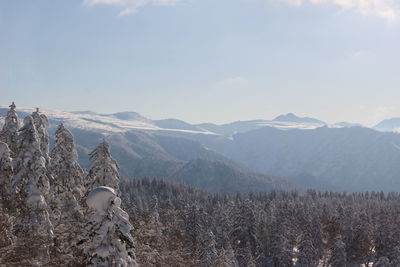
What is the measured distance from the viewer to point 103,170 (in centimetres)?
2814

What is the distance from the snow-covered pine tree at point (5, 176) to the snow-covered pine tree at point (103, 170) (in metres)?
4.92

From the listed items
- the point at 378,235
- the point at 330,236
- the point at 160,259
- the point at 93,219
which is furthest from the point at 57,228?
the point at 330,236

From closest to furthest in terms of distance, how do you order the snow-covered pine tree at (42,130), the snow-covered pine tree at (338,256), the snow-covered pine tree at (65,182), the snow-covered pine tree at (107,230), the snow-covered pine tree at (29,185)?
the snow-covered pine tree at (107,230) → the snow-covered pine tree at (29,185) → the snow-covered pine tree at (65,182) → the snow-covered pine tree at (42,130) → the snow-covered pine tree at (338,256)

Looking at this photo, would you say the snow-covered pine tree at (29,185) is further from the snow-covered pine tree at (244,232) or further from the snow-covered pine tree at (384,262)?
the snow-covered pine tree at (384,262)

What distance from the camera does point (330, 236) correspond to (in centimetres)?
10500

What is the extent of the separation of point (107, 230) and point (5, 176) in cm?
1471

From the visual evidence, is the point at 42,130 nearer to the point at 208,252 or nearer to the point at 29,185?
the point at 29,185

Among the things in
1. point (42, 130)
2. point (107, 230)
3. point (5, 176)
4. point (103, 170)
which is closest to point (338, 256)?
point (103, 170)

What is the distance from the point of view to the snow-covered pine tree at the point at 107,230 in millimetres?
16281

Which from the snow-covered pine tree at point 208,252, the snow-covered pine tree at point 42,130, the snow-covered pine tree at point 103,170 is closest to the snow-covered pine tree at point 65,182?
the snow-covered pine tree at point 42,130

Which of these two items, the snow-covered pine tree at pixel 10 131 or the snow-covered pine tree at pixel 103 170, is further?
the snow-covered pine tree at pixel 10 131

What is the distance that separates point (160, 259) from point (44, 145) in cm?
1201

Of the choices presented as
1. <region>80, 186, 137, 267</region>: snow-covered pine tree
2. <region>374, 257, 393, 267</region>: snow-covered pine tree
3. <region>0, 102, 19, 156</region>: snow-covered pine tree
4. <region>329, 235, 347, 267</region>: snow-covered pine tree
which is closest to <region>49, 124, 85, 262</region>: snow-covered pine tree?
<region>0, 102, 19, 156</region>: snow-covered pine tree

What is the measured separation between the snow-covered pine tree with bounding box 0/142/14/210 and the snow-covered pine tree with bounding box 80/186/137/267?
42.6 feet
